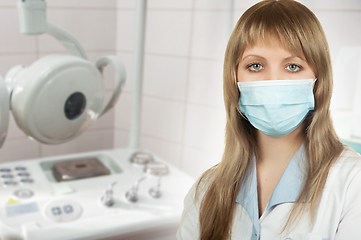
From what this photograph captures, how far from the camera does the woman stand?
0.60 meters

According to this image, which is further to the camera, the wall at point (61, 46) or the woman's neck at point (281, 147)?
the wall at point (61, 46)

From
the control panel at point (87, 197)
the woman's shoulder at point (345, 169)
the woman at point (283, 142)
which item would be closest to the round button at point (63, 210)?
the control panel at point (87, 197)

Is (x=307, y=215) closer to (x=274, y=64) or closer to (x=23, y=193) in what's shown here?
(x=274, y=64)

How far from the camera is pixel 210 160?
1.57 metres

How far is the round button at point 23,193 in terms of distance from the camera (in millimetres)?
1265

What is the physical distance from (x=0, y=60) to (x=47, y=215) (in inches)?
32.2

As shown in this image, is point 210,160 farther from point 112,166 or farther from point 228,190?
point 228,190

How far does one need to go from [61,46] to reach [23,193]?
809 mm

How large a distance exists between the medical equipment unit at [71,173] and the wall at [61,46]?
349 mm

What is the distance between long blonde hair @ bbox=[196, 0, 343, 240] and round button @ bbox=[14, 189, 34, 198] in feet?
2.39

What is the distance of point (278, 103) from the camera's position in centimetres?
63

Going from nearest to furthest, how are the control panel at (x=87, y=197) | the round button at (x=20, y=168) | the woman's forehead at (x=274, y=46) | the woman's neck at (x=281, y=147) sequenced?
the woman's forehead at (x=274, y=46) < the woman's neck at (x=281, y=147) < the control panel at (x=87, y=197) < the round button at (x=20, y=168)

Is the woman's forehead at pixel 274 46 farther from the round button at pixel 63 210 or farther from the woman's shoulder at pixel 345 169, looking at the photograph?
the round button at pixel 63 210

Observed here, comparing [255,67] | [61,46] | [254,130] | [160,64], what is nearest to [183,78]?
[160,64]
